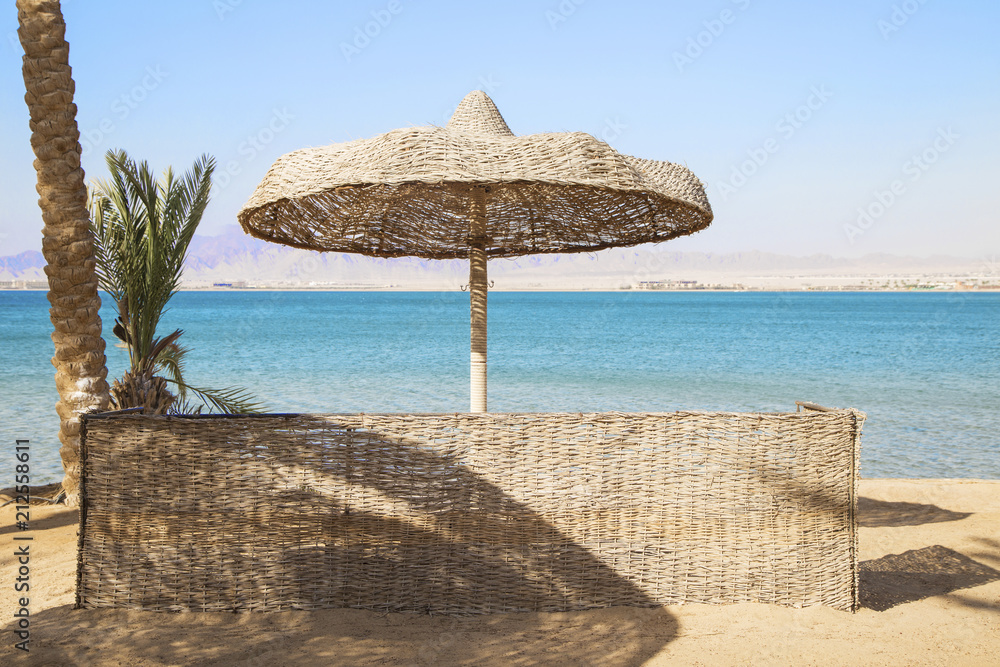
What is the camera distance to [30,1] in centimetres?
498

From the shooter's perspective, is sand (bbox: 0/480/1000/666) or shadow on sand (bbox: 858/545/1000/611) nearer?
sand (bbox: 0/480/1000/666)

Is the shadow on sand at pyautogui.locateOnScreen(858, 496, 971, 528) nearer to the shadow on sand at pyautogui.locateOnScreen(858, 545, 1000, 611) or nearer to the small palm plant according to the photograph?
the shadow on sand at pyautogui.locateOnScreen(858, 545, 1000, 611)

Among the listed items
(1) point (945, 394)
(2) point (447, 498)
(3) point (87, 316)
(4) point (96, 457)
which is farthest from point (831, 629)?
(1) point (945, 394)

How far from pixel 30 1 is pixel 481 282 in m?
3.88

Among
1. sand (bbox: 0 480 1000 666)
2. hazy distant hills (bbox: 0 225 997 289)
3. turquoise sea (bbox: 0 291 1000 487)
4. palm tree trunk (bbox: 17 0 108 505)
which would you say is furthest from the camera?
hazy distant hills (bbox: 0 225 997 289)

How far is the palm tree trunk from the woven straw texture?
1.69 meters

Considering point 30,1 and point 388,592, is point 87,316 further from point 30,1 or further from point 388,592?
point 388,592

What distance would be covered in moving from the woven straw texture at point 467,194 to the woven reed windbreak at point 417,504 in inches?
42.0

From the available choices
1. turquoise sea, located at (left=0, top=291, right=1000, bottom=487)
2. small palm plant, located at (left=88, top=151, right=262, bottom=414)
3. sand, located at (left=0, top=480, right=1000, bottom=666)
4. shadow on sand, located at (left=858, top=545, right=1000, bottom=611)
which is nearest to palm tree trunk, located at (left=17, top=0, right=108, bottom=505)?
small palm plant, located at (left=88, top=151, right=262, bottom=414)

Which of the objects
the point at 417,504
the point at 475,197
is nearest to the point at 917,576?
the point at 417,504

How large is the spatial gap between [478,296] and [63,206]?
314 cm

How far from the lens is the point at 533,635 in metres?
2.92

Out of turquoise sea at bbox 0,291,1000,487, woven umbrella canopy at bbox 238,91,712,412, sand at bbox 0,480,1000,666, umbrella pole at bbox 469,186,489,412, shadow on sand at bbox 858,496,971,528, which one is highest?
woven umbrella canopy at bbox 238,91,712,412

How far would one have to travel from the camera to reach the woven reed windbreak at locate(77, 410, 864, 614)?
9.89ft
